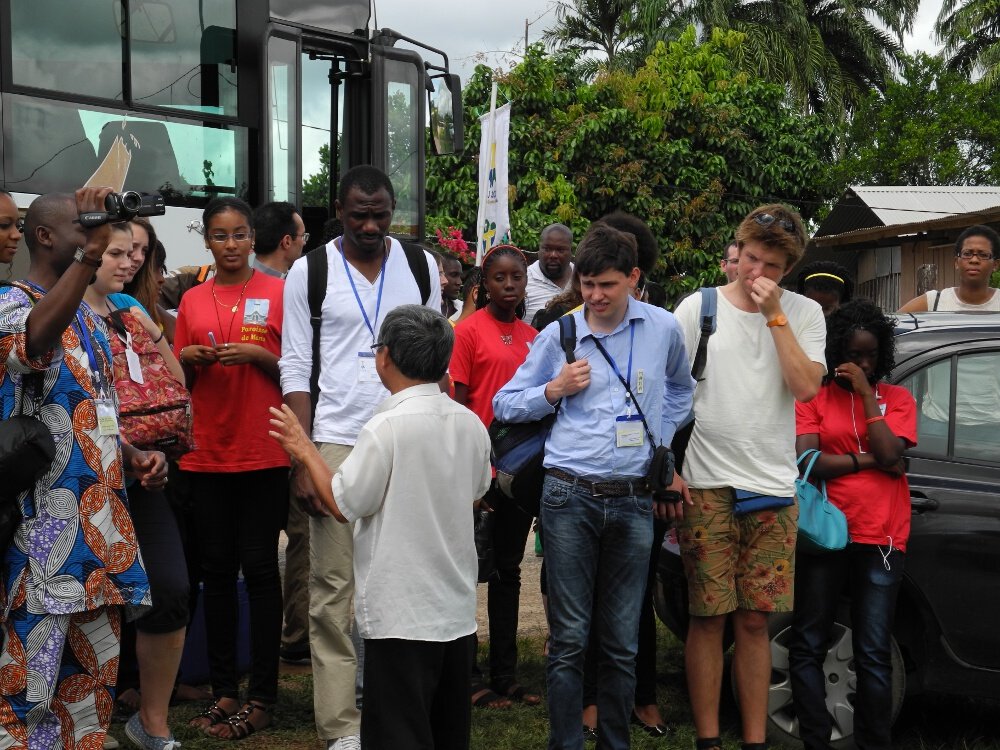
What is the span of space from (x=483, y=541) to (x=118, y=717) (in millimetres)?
1786

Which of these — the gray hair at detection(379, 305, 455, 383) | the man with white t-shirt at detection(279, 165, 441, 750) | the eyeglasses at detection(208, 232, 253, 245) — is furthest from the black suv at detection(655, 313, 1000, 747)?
the eyeglasses at detection(208, 232, 253, 245)

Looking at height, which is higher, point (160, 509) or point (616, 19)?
point (616, 19)

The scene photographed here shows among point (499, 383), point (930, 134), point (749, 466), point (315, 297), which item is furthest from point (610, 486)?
point (930, 134)

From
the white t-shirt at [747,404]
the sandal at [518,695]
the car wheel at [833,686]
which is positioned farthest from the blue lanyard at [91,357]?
the car wheel at [833,686]

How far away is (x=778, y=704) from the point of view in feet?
16.7

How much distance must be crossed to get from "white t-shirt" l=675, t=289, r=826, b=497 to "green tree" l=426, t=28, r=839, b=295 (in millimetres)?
16986

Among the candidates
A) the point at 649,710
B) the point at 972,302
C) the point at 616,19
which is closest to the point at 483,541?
the point at 649,710

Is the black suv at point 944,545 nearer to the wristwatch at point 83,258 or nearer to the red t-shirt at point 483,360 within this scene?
the red t-shirt at point 483,360

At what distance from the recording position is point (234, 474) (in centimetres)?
507

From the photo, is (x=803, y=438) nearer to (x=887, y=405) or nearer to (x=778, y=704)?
(x=887, y=405)

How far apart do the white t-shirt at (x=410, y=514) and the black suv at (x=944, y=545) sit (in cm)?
180

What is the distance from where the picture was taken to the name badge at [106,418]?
12.5 ft

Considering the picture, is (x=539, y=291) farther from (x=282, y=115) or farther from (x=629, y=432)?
(x=629, y=432)

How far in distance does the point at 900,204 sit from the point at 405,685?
21465 mm
